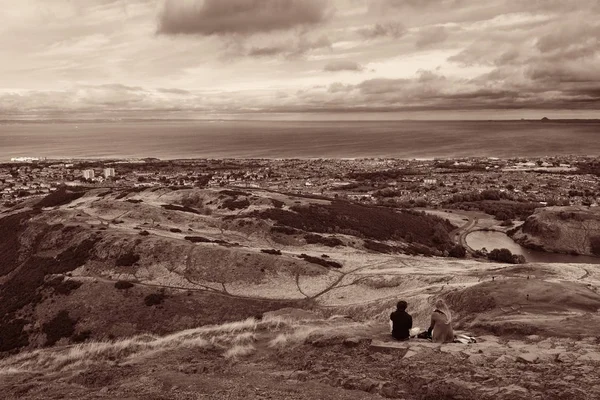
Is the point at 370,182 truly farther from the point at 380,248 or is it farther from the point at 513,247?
the point at 380,248

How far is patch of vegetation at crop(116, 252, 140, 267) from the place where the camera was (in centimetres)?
4972

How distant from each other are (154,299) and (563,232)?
81148 millimetres

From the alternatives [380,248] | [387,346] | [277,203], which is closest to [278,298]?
[387,346]

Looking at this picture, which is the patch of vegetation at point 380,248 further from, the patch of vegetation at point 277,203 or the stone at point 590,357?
the stone at point 590,357

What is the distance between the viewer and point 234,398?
15.6 m

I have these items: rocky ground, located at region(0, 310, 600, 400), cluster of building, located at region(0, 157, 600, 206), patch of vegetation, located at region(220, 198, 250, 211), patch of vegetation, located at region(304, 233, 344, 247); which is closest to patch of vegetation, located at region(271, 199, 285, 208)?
patch of vegetation, located at region(220, 198, 250, 211)

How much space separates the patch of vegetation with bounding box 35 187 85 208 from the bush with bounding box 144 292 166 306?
55331 mm

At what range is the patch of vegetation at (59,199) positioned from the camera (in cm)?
8750

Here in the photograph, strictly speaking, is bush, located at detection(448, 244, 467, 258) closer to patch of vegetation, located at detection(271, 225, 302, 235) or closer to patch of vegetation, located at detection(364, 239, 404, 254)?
patch of vegetation, located at detection(364, 239, 404, 254)

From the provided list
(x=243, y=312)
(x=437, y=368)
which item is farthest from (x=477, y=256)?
(x=437, y=368)

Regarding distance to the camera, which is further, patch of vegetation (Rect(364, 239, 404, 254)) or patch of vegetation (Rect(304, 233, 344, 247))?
patch of vegetation (Rect(364, 239, 404, 254))

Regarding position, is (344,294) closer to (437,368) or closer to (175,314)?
(175,314)

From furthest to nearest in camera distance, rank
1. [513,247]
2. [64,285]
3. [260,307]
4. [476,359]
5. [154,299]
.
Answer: [513,247] → [64,285] → [154,299] → [260,307] → [476,359]

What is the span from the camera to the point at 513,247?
281ft
